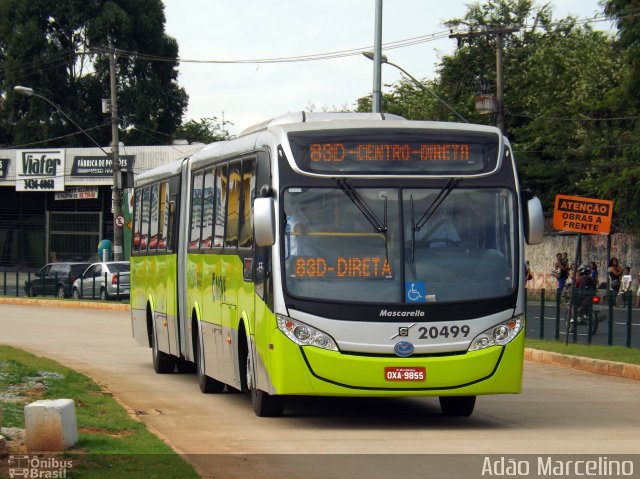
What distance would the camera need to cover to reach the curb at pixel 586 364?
20.5m

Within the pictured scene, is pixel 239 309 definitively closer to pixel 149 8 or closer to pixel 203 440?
pixel 203 440

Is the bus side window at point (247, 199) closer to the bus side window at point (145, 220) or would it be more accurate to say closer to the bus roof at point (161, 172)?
the bus roof at point (161, 172)

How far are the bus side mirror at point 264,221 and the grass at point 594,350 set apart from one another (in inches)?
400

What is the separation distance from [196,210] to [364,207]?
4883 mm

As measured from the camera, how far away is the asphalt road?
10.8 metres

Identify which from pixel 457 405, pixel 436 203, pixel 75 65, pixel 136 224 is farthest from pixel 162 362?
pixel 75 65

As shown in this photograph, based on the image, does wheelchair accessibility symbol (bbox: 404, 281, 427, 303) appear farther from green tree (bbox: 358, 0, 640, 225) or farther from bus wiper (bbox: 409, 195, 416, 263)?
green tree (bbox: 358, 0, 640, 225)

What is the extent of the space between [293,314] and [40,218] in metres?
61.5

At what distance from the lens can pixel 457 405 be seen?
562 inches

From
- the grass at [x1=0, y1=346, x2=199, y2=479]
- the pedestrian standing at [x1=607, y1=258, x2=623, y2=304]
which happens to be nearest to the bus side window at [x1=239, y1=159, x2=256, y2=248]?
the grass at [x1=0, y1=346, x2=199, y2=479]

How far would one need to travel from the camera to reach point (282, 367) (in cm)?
1269

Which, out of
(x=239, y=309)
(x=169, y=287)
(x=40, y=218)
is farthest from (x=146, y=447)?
(x=40, y=218)

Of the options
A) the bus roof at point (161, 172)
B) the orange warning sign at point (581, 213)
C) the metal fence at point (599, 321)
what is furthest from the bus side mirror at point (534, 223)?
the metal fence at point (599, 321)

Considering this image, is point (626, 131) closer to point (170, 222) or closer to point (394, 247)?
point (170, 222)
